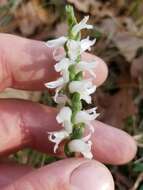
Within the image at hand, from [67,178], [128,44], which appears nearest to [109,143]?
[67,178]

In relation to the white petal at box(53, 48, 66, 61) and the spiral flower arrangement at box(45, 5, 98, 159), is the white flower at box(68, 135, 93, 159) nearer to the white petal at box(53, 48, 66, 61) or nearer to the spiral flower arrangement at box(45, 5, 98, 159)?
the spiral flower arrangement at box(45, 5, 98, 159)

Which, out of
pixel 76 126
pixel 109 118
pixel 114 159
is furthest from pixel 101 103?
pixel 76 126

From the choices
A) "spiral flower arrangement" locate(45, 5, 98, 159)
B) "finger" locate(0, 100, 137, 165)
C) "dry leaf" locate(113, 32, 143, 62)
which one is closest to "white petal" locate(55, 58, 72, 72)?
"spiral flower arrangement" locate(45, 5, 98, 159)

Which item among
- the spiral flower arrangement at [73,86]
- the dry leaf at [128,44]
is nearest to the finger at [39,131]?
the spiral flower arrangement at [73,86]

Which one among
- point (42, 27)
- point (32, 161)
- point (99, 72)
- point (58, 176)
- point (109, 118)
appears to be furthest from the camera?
point (42, 27)

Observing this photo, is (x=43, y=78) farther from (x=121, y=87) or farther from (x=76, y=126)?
(x=121, y=87)

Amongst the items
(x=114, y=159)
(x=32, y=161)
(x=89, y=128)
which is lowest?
(x=32, y=161)

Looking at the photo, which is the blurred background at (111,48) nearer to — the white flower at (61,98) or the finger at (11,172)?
the finger at (11,172)
